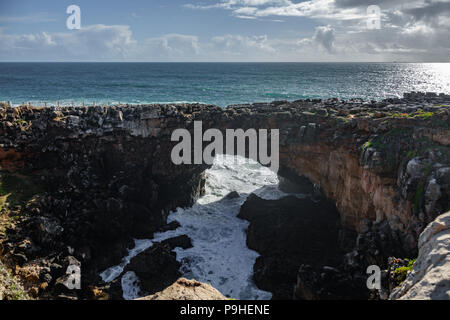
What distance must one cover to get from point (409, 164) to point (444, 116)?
4.07 meters

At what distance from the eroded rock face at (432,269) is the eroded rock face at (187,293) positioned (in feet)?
18.1

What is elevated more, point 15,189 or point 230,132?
point 230,132

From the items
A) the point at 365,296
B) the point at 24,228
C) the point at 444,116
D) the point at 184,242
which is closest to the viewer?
the point at 365,296

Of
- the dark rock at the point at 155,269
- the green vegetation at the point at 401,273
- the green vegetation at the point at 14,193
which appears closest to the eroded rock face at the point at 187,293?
the green vegetation at the point at 401,273

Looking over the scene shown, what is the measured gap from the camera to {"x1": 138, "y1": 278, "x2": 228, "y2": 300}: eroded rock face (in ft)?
33.9

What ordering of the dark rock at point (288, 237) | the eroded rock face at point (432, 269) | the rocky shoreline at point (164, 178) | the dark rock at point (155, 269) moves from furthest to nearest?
the dark rock at point (288, 237)
the dark rock at point (155, 269)
the rocky shoreline at point (164, 178)
the eroded rock face at point (432, 269)

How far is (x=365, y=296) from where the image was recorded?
15.7 metres

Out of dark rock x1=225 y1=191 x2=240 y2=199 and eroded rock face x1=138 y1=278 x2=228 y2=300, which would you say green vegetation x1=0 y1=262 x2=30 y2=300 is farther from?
dark rock x1=225 y1=191 x2=240 y2=199

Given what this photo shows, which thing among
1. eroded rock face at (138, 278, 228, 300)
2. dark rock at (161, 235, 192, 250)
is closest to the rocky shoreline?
dark rock at (161, 235, 192, 250)

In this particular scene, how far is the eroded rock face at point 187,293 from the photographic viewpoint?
10.3 meters

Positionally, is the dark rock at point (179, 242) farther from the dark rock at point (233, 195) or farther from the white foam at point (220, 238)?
the dark rock at point (233, 195)

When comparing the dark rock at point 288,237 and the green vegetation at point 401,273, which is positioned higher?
the green vegetation at point 401,273
